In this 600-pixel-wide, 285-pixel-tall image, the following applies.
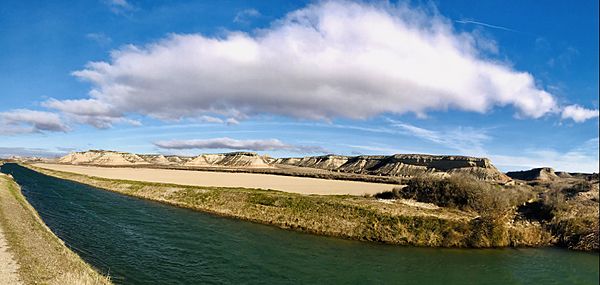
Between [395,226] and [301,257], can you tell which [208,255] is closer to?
[301,257]

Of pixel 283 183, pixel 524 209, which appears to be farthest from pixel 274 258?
pixel 283 183

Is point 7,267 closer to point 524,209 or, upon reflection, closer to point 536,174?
point 524,209

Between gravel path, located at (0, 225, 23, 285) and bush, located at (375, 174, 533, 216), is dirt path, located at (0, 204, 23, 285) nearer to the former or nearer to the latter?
gravel path, located at (0, 225, 23, 285)

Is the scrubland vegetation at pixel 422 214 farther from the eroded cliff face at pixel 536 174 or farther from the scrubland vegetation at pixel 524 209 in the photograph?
the eroded cliff face at pixel 536 174

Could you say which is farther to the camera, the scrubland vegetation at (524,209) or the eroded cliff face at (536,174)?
the eroded cliff face at (536,174)

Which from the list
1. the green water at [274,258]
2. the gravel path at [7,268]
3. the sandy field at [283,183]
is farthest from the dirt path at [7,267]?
the sandy field at [283,183]

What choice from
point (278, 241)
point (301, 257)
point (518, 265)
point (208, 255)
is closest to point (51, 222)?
point (208, 255)
